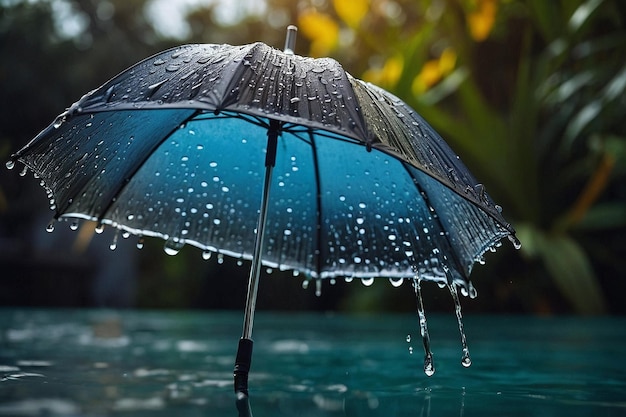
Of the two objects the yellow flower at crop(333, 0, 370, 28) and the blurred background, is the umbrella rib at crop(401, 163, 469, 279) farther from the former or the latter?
the yellow flower at crop(333, 0, 370, 28)

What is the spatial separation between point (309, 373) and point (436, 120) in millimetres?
5080

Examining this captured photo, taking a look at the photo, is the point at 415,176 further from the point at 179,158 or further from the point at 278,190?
the point at 179,158

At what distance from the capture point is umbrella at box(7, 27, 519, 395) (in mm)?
1885

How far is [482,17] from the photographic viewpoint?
7406 millimetres

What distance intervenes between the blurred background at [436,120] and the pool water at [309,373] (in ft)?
5.08

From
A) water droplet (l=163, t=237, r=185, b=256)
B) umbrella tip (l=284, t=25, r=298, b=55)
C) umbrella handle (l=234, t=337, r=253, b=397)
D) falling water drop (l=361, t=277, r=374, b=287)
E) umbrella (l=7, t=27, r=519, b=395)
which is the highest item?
umbrella tip (l=284, t=25, r=298, b=55)

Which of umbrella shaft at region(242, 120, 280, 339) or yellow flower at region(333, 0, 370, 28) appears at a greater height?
yellow flower at region(333, 0, 370, 28)

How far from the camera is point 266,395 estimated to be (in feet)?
7.33

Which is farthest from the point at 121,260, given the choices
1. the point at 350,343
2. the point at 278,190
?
the point at 278,190

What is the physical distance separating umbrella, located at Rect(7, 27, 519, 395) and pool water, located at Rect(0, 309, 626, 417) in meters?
0.23

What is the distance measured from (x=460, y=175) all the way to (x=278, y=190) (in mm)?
808

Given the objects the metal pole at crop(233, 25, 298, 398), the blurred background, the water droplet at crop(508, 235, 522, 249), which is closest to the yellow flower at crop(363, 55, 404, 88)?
the blurred background

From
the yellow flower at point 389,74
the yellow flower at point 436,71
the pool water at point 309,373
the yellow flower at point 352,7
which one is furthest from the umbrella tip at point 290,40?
the yellow flower at point 436,71

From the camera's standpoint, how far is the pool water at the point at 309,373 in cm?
201
